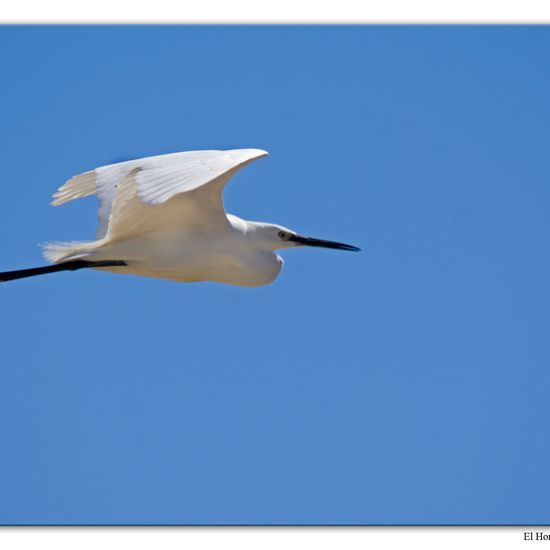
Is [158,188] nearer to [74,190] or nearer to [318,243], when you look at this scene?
[74,190]

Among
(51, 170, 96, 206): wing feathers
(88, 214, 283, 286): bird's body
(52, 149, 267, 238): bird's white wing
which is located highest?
(51, 170, 96, 206): wing feathers

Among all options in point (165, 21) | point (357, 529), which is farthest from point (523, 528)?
point (165, 21)

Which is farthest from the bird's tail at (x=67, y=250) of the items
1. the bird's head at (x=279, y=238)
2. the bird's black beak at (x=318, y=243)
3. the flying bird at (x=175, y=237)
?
the bird's black beak at (x=318, y=243)

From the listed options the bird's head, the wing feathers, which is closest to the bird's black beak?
the bird's head

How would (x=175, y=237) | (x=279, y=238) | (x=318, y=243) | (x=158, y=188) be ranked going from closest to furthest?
(x=158, y=188)
(x=175, y=237)
(x=279, y=238)
(x=318, y=243)

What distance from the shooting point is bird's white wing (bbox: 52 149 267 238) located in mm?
7884

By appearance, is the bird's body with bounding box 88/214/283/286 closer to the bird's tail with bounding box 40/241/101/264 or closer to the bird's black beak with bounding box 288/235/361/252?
the bird's tail with bounding box 40/241/101/264

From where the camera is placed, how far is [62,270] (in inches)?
364

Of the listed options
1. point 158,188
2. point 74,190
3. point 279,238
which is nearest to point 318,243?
point 279,238

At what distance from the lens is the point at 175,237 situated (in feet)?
30.2

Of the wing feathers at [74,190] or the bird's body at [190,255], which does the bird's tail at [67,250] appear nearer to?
the bird's body at [190,255]

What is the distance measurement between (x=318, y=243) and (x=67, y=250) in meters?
2.04

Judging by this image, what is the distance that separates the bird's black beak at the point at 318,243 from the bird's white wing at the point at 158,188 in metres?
1.09

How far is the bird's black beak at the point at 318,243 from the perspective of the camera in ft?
33.3
